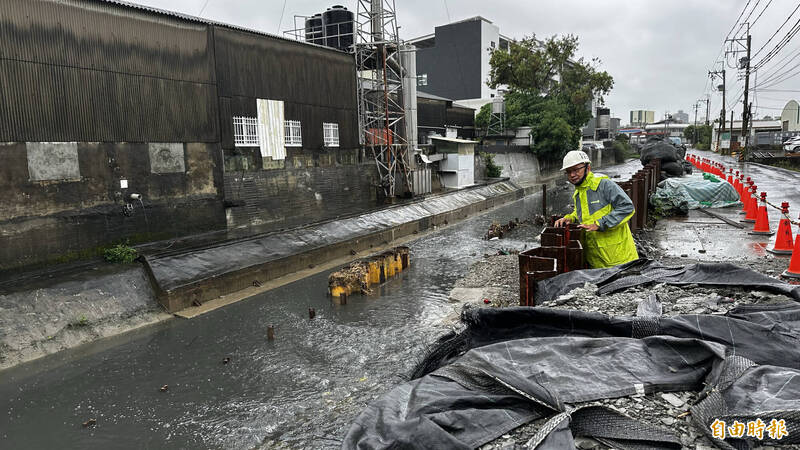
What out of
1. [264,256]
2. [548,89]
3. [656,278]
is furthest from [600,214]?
[548,89]

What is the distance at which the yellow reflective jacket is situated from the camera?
6.62m

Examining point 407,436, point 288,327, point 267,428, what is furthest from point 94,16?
point 407,436

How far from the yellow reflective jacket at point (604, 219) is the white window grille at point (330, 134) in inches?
642

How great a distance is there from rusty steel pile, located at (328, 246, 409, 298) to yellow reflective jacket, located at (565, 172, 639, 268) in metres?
6.38

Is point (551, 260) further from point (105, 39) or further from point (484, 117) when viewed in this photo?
point (484, 117)

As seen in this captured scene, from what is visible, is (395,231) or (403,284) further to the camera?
(395,231)

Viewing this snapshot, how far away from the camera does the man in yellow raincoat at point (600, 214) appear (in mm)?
6617

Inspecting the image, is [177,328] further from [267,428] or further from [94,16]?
[94,16]

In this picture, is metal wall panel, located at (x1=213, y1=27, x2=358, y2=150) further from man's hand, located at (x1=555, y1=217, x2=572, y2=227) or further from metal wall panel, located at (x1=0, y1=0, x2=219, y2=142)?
man's hand, located at (x1=555, y1=217, x2=572, y2=227)

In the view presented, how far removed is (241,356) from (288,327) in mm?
1514

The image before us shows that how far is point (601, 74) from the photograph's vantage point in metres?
48.2

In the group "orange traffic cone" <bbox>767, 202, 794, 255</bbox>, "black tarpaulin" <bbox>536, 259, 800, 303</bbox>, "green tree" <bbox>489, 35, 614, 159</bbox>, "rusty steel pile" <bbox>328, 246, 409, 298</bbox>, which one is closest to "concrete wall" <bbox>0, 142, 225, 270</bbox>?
"rusty steel pile" <bbox>328, 246, 409, 298</bbox>

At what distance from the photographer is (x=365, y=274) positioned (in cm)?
1252

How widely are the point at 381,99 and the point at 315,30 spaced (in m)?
8.74
